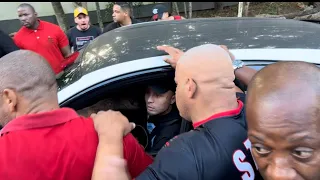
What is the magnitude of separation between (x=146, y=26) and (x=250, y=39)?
2.68 feet

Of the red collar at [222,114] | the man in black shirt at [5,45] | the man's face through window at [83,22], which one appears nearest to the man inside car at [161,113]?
the red collar at [222,114]

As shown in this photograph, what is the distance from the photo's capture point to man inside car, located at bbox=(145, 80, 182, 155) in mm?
2135

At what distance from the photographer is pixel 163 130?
219 centimetres

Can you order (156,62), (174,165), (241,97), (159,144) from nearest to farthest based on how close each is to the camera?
(174,165), (241,97), (156,62), (159,144)

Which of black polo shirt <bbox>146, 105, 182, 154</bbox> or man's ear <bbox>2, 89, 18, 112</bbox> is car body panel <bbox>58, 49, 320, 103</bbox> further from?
man's ear <bbox>2, 89, 18, 112</bbox>

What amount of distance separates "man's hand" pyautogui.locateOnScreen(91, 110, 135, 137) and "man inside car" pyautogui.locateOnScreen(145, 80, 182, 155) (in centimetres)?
62

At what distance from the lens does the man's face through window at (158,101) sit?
2.16m

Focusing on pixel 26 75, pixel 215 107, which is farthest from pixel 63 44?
pixel 215 107

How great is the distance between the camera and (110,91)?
1.98 m

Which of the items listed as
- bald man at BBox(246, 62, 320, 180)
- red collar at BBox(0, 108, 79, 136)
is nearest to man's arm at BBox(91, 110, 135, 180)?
red collar at BBox(0, 108, 79, 136)

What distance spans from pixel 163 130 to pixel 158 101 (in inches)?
7.2

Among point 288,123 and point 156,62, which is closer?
point 288,123

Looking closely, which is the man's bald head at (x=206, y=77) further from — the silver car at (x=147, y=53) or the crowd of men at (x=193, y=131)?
the silver car at (x=147, y=53)

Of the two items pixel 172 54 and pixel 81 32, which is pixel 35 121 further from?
pixel 81 32
